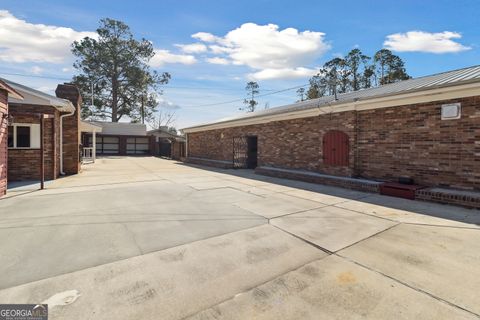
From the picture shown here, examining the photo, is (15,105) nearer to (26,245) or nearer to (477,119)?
(26,245)

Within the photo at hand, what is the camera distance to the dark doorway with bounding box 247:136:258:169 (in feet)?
51.6

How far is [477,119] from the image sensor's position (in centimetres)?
636

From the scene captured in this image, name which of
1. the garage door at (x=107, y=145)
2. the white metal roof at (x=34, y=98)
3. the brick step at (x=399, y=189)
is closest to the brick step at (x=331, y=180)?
the brick step at (x=399, y=189)

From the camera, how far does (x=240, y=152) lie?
1602 cm

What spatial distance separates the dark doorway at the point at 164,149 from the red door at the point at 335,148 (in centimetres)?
2166

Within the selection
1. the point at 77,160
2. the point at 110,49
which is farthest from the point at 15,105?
the point at 110,49

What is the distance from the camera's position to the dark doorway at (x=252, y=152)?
1573 cm

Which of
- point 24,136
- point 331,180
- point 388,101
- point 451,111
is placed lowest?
point 331,180

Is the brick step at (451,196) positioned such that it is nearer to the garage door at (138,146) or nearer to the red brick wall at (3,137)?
the red brick wall at (3,137)

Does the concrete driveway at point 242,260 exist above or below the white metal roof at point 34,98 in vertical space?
below

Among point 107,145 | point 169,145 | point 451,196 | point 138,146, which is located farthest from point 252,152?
point 107,145

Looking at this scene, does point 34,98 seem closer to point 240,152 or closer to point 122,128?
point 240,152

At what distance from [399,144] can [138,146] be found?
32603 mm

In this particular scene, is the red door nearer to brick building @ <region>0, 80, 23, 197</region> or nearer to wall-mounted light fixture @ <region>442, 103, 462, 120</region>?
wall-mounted light fixture @ <region>442, 103, 462, 120</region>
